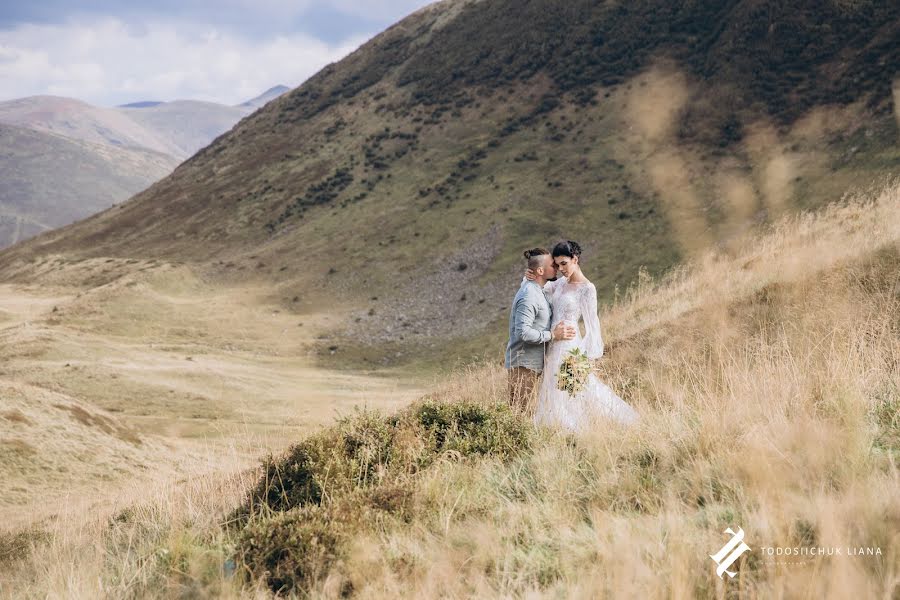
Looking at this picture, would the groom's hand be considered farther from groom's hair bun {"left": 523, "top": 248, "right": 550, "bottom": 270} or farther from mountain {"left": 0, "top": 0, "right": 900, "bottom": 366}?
mountain {"left": 0, "top": 0, "right": 900, "bottom": 366}

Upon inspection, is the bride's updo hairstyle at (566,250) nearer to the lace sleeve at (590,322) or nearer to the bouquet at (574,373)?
the lace sleeve at (590,322)

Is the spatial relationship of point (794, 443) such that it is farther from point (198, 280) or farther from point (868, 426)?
point (198, 280)

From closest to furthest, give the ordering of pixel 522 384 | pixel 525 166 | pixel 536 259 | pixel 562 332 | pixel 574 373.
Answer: pixel 574 373
pixel 562 332
pixel 536 259
pixel 522 384
pixel 525 166

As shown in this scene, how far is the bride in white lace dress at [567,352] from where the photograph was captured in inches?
235

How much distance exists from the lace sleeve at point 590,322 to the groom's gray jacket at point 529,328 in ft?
1.29

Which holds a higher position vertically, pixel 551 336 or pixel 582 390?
pixel 551 336

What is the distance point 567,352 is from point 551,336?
238 millimetres

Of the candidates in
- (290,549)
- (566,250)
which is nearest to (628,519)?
(290,549)

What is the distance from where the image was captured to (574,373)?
6137 millimetres

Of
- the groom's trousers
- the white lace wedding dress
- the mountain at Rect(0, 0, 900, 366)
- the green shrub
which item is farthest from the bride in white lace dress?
the mountain at Rect(0, 0, 900, 366)

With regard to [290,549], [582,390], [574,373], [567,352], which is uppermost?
[567,352]

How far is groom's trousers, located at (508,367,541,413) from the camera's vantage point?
707cm

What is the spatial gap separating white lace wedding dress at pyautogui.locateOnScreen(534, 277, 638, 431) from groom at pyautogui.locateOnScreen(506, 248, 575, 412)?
0.15 meters

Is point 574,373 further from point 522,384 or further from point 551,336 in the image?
point 522,384
